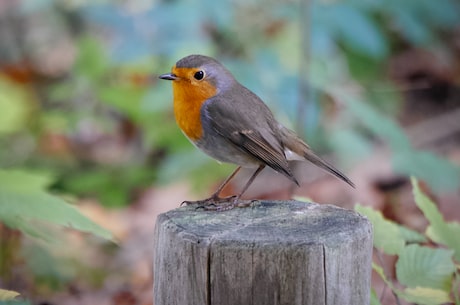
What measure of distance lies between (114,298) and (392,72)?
4.67 meters

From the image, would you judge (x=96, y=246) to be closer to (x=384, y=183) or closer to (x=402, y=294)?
(x=384, y=183)

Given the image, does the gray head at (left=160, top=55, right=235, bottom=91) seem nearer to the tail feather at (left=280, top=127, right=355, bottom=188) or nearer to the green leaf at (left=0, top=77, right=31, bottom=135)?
the tail feather at (left=280, top=127, right=355, bottom=188)

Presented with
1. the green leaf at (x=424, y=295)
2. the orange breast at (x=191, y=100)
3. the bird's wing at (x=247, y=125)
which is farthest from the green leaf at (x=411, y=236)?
the orange breast at (x=191, y=100)

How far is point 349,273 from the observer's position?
2.77 metres

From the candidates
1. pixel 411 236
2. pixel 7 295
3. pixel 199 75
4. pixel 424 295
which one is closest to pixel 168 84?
pixel 199 75

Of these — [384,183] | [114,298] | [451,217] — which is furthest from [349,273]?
[384,183]

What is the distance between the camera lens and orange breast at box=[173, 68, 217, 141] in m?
3.81

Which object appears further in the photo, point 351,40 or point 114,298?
point 351,40

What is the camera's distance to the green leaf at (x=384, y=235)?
10.7 ft

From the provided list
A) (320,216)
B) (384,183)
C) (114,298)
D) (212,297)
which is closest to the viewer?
(212,297)

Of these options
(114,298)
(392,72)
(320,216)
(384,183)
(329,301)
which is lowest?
(329,301)

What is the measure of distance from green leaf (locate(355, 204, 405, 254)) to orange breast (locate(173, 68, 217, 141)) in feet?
2.71

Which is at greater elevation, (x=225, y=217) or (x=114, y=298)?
(x=114, y=298)

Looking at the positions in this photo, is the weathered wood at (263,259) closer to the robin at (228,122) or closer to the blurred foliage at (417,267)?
the blurred foliage at (417,267)
